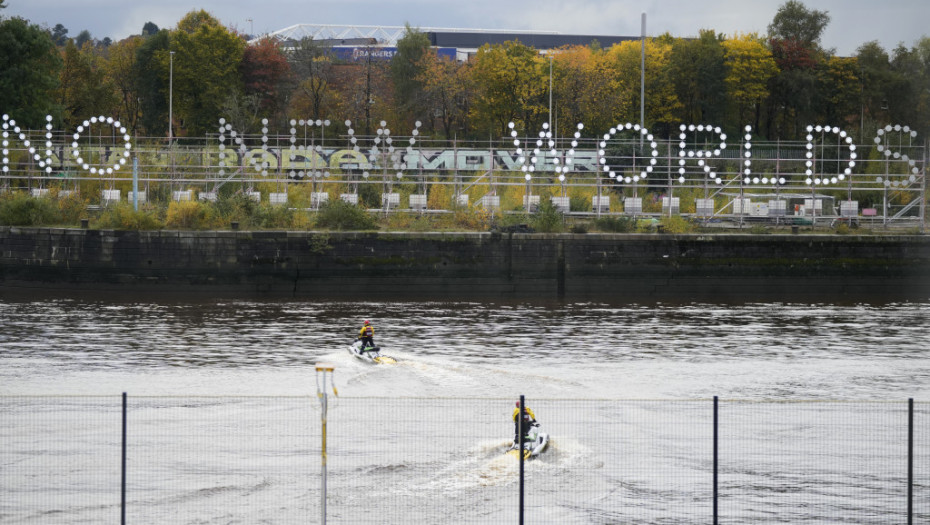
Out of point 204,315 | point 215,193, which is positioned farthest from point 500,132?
point 204,315

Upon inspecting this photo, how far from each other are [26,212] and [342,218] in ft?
45.9

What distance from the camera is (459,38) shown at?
15338 cm

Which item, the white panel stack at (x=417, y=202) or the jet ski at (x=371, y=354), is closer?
the jet ski at (x=371, y=354)

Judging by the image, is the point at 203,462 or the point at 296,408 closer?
the point at 203,462

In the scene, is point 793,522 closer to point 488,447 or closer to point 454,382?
point 488,447

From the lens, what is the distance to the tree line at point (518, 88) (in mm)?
83938

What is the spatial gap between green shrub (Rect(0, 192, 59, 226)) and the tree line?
31852 millimetres

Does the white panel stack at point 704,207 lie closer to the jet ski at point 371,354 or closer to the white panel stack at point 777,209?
the white panel stack at point 777,209

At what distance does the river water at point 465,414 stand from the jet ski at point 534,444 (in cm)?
19

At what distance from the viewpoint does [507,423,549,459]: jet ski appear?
2027 cm

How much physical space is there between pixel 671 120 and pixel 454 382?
63234 mm

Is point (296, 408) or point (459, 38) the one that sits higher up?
point (459, 38)

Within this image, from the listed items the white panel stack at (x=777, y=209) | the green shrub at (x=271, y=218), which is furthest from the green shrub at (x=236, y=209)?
the white panel stack at (x=777, y=209)

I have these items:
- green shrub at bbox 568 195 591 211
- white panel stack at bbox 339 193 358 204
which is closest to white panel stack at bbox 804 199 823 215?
green shrub at bbox 568 195 591 211
